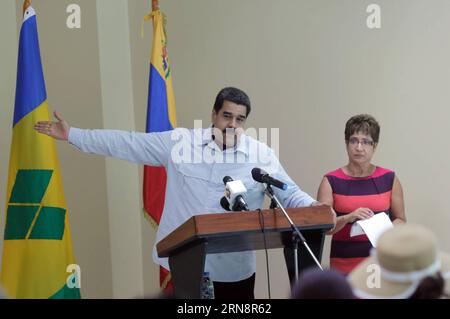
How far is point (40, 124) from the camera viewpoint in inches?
120

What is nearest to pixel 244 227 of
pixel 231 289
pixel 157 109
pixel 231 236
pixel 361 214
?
pixel 231 236

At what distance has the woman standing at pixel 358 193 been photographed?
323 centimetres

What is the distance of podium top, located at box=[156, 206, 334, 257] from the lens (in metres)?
2.34

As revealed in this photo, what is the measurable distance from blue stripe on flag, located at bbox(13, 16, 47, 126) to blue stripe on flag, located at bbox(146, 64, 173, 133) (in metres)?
0.68

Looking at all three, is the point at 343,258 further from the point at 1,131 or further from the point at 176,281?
the point at 1,131

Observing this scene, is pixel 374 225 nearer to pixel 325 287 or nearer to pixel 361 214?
pixel 361 214

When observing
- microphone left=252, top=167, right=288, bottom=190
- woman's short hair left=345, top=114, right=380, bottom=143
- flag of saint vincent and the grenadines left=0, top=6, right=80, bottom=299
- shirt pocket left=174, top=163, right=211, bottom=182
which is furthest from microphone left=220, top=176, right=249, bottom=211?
flag of saint vincent and the grenadines left=0, top=6, right=80, bottom=299

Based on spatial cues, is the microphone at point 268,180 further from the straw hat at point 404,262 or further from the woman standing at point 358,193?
the straw hat at point 404,262

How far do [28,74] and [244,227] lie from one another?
1954 mm

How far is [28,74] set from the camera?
375 cm

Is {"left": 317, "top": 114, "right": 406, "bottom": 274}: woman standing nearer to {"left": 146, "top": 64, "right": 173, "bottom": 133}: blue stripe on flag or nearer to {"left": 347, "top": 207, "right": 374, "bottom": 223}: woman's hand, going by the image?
{"left": 347, "top": 207, "right": 374, "bottom": 223}: woman's hand

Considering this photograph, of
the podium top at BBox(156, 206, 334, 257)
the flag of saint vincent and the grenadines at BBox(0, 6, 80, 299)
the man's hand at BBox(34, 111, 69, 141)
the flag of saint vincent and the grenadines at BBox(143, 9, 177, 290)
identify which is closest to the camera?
the podium top at BBox(156, 206, 334, 257)

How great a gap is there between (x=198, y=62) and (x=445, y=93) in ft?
5.61
